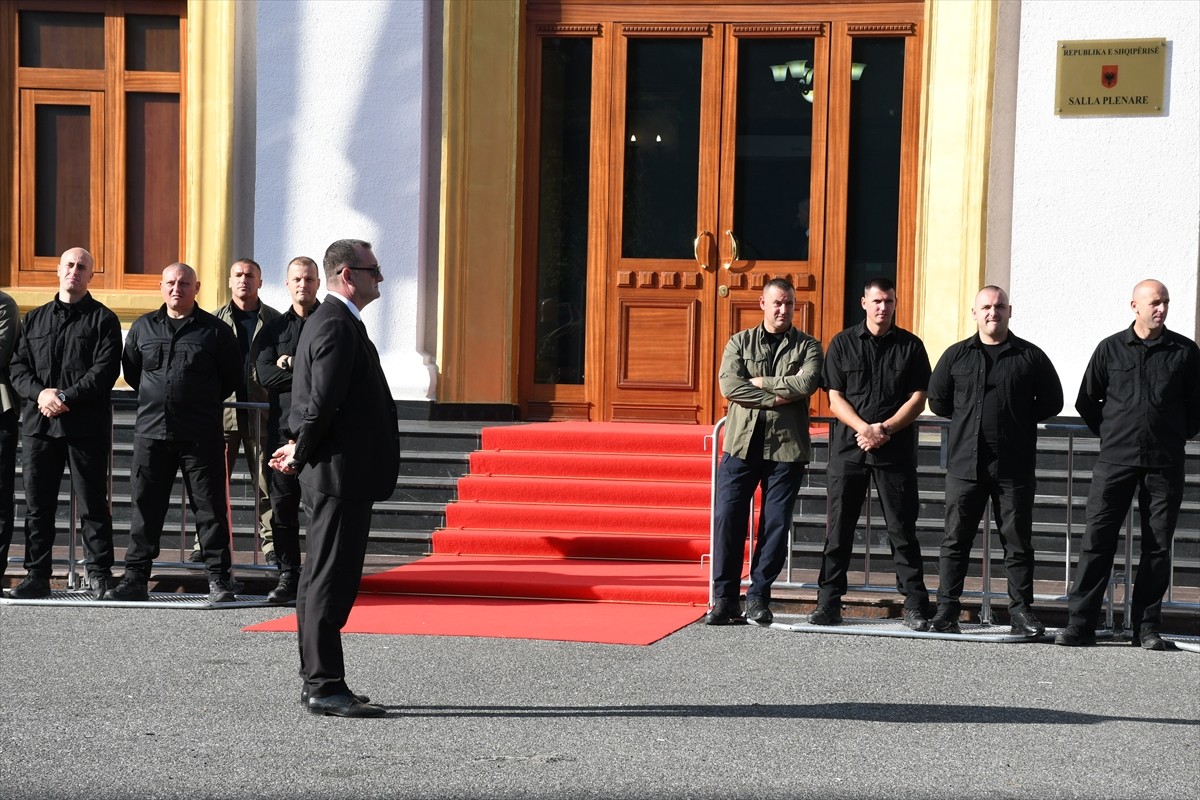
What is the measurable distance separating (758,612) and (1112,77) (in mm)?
5337

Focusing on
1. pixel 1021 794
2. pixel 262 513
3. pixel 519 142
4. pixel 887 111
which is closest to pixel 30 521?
pixel 262 513

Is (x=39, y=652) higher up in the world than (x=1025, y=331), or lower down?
lower down

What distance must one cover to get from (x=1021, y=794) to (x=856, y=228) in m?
7.93

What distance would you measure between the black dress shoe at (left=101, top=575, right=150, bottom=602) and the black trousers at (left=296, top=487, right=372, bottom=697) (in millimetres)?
3191

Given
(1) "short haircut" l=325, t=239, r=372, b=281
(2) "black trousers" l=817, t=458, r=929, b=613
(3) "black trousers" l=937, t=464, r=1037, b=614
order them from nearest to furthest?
(1) "short haircut" l=325, t=239, r=372, b=281 < (3) "black trousers" l=937, t=464, r=1037, b=614 < (2) "black trousers" l=817, t=458, r=929, b=613

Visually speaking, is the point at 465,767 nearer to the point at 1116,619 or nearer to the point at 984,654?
the point at 984,654

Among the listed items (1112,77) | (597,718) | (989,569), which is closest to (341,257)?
(597,718)

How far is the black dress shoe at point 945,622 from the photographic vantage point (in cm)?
859

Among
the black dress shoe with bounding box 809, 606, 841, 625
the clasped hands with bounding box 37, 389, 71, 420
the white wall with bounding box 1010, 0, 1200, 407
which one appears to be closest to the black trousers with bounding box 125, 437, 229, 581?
the clasped hands with bounding box 37, 389, 71, 420

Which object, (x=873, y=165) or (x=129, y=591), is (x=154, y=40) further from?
(x=873, y=165)

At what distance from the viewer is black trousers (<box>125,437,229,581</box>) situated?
30.5 ft

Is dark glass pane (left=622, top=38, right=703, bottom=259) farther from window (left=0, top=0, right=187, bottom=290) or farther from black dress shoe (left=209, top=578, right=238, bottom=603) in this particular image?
black dress shoe (left=209, top=578, right=238, bottom=603)

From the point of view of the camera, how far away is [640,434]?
11750mm

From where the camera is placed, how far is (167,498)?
936cm
